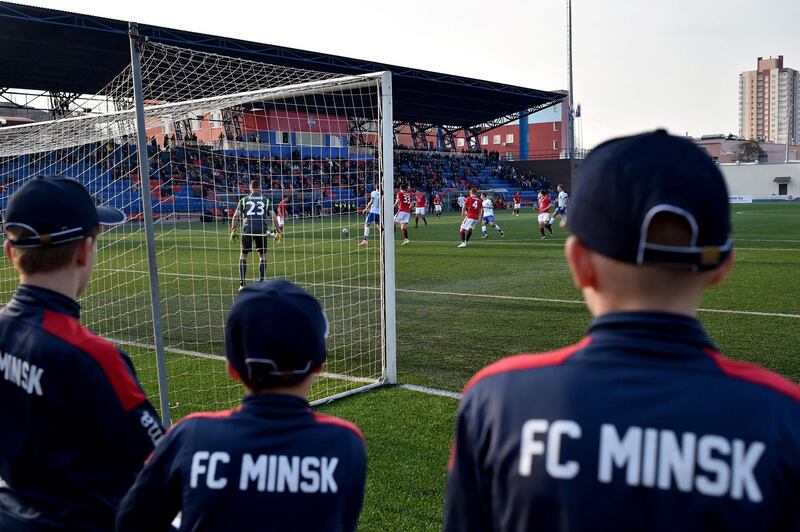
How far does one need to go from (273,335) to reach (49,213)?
2.98 ft

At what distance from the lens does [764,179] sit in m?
66.8

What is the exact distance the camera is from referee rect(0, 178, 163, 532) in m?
1.98

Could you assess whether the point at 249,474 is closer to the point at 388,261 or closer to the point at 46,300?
the point at 46,300

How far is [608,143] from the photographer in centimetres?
125

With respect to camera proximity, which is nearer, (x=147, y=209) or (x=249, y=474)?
(x=249, y=474)

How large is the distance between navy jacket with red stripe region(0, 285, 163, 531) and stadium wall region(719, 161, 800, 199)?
70.1 m

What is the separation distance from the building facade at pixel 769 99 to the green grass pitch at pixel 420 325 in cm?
18726

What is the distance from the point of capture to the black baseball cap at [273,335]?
1.73 m

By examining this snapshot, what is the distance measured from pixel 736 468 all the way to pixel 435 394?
196 inches

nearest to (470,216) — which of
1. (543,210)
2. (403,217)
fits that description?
(403,217)

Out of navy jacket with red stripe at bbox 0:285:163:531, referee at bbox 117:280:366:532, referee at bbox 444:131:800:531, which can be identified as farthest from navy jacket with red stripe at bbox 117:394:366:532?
referee at bbox 444:131:800:531

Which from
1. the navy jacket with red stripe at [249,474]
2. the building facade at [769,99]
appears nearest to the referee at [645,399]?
the navy jacket with red stripe at [249,474]

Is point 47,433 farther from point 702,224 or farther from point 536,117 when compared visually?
point 536,117

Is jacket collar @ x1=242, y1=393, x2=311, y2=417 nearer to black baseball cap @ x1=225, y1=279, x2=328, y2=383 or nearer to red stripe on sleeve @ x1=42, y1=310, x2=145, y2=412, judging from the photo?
black baseball cap @ x1=225, y1=279, x2=328, y2=383
